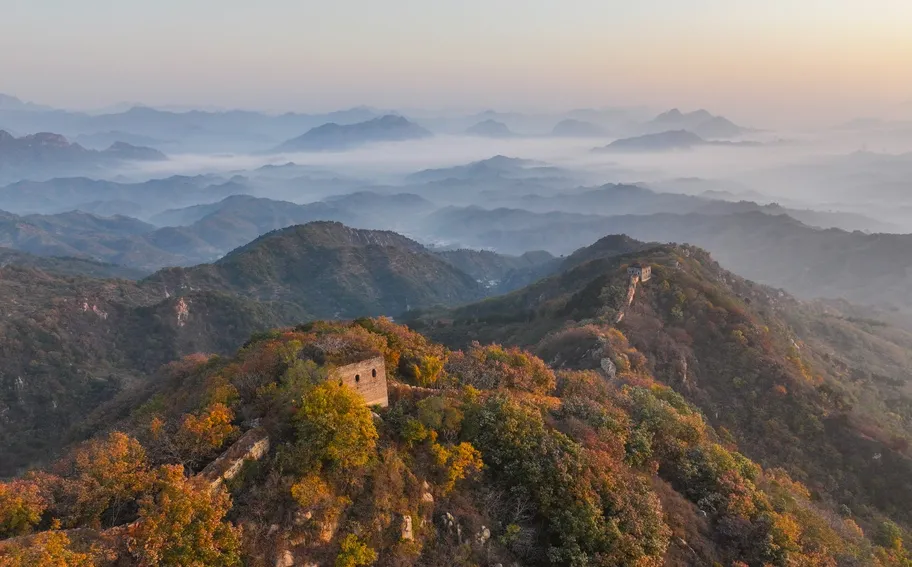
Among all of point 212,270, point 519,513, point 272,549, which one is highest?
point 272,549

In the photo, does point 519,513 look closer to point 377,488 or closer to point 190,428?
point 377,488

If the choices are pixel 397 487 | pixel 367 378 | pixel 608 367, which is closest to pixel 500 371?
pixel 367 378

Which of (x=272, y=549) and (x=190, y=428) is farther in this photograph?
(x=190, y=428)

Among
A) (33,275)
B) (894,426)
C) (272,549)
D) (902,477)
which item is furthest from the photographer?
(33,275)

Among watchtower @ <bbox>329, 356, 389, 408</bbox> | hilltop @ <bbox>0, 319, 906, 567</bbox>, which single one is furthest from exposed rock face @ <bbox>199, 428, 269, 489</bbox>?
watchtower @ <bbox>329, 356, 389, 408</bbox>

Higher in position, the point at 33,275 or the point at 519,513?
the point at 519,513

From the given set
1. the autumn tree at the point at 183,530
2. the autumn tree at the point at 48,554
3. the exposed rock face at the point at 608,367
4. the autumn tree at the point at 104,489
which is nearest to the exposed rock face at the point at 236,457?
the autumn tree at the point at 183,530

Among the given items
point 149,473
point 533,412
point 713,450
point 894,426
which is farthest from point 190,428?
point 894,426
